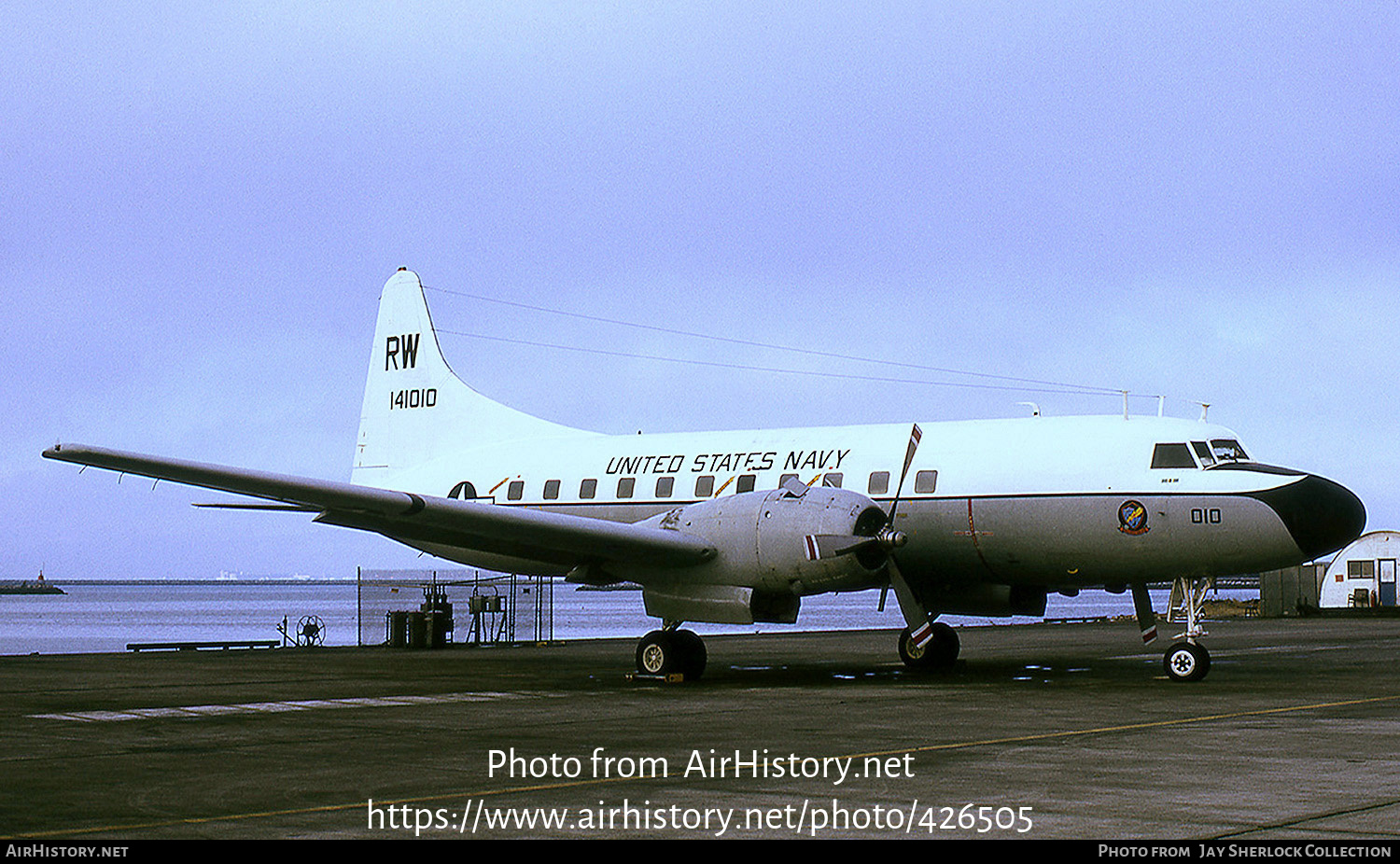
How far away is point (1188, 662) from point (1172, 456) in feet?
8.71

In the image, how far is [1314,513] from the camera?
18.1 meters

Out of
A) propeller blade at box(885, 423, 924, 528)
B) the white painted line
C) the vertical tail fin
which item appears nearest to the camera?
the white painted line

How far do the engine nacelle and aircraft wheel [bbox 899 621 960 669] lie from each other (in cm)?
273

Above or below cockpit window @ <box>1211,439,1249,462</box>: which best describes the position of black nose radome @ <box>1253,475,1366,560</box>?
below

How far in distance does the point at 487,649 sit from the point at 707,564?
38.9 ft

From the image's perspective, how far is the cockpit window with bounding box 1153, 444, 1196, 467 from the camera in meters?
18.9

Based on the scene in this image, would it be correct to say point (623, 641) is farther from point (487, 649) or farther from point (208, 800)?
point (208, 800)

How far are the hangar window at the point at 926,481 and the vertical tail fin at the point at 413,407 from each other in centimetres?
800

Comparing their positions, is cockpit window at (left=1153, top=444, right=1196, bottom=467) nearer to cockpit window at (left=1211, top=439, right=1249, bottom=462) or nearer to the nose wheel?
cockpit window at (left=1211, top=439, right=1249, bottom=462)

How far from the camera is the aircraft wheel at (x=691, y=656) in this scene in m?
19.9

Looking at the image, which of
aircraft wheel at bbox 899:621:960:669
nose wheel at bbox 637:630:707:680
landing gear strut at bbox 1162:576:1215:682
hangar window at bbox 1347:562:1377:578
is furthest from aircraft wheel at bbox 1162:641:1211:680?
hangar window at bbox 1347:562:1377:578

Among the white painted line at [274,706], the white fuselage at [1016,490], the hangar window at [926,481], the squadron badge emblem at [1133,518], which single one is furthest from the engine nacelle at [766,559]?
the squadron badge emblem at [1133,518]

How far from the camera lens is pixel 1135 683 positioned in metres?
18.8
